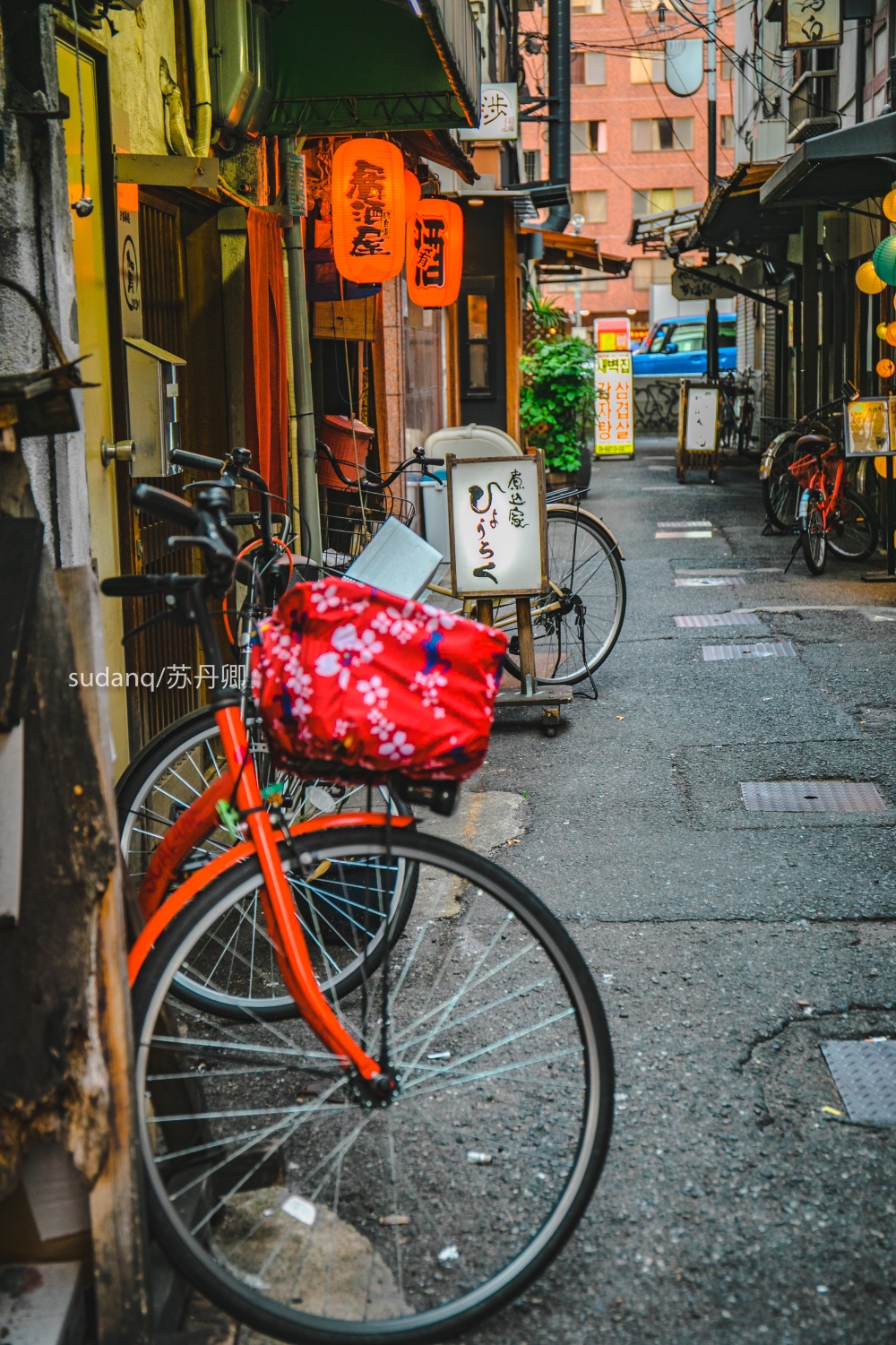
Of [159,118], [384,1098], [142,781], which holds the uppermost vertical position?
[159,118]

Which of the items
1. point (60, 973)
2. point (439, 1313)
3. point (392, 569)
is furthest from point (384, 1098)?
point (392, 569)

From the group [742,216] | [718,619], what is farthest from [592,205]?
[718,619]

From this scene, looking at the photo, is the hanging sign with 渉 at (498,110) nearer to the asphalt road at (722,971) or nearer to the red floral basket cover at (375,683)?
the asphalt road at (722,971)

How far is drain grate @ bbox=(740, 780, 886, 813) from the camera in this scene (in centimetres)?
604

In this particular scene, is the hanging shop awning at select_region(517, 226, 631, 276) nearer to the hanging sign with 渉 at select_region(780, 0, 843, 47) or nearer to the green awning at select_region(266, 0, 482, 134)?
the hanging sign with 渉 at select_region(780, 0, 843, 47)

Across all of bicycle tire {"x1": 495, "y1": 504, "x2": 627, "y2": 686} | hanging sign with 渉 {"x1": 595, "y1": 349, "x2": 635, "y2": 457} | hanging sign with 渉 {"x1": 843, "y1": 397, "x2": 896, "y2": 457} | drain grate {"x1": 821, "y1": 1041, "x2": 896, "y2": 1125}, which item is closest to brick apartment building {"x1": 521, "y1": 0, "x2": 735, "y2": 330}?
hanging sign with 渉 {"x1": 595, "y1": 349, "x2": 635, "y2": 457}

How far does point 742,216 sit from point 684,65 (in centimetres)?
1152

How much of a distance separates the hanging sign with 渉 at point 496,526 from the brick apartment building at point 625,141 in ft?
183

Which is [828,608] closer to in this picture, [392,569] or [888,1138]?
[392,569]

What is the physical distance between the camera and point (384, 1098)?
2768 mm

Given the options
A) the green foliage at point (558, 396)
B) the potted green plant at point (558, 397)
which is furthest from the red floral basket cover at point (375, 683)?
the green foliage at point (558, 396)

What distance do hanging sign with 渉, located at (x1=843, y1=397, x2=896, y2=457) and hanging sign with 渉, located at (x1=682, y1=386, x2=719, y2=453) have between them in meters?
11.6

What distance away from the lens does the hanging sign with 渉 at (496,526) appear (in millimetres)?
7508

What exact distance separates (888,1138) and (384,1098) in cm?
140
